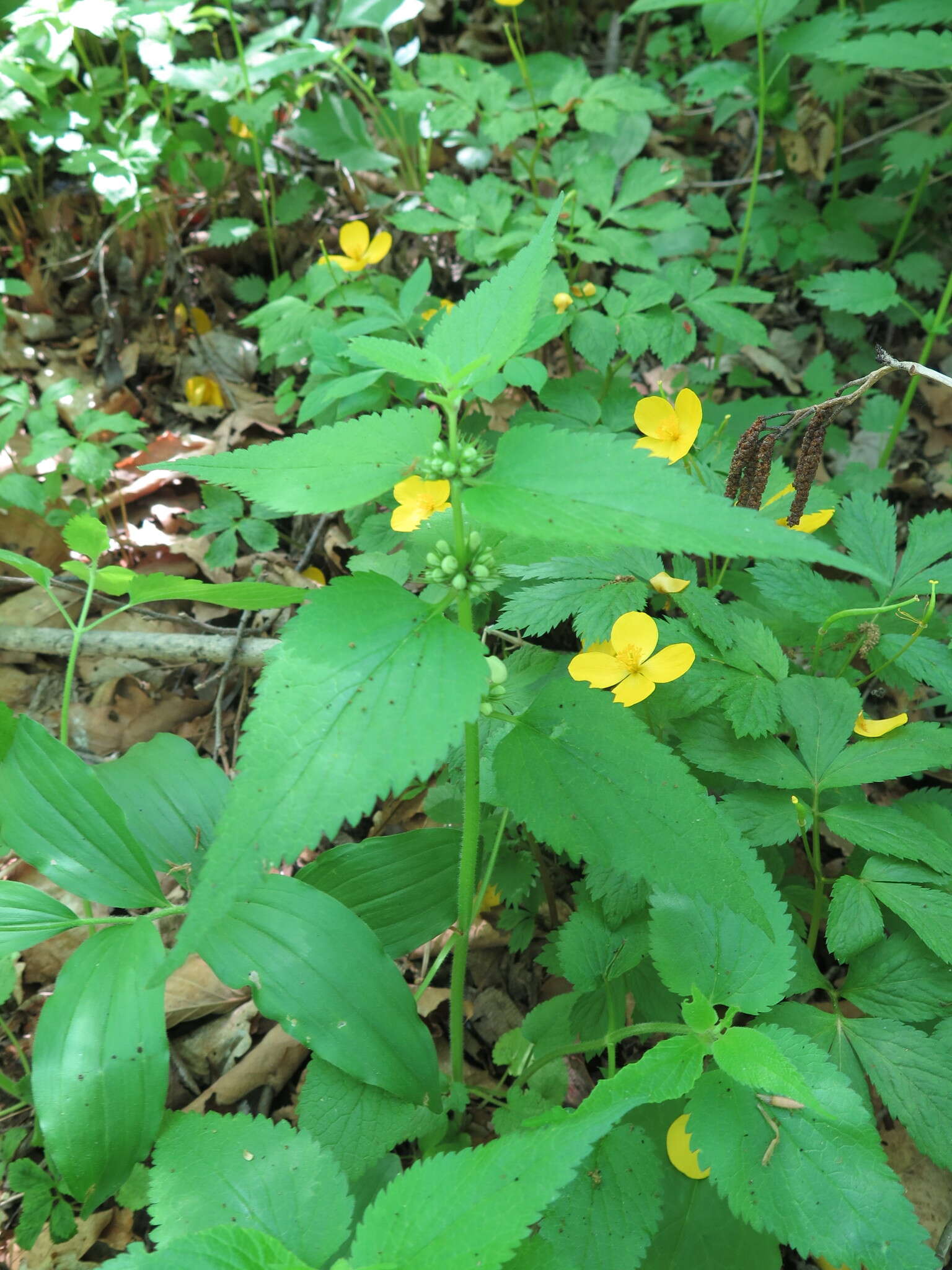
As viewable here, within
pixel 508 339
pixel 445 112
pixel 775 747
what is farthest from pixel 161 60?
pixel 775 747

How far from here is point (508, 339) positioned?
109cm

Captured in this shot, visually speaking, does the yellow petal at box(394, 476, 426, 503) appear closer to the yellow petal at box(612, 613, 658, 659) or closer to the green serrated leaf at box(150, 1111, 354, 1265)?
the yellow petal at box(612, 613, 658, 659)

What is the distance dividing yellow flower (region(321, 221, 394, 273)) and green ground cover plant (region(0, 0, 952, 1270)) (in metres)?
0.03

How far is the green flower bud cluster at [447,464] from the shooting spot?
1.08m

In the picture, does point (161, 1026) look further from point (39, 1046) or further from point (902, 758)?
point (902, 758)

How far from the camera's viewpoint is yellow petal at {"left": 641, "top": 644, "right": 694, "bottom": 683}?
1.49 meters

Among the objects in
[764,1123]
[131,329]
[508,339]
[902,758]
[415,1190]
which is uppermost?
[508,339]

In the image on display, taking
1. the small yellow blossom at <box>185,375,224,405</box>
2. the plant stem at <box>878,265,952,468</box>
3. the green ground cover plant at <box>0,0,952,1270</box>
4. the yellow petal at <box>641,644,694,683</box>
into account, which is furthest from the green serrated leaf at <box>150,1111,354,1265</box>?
the small yellow blossom at <box>185,375,224,405</box>

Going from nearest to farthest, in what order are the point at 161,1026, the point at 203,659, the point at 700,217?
the point at 161,1026 → the point at 203,659 → the point at 700,217

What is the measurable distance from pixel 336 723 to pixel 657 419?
1.04 m

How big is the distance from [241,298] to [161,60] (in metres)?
0.82

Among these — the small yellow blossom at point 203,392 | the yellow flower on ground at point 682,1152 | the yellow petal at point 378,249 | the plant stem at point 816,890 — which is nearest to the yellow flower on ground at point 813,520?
the plant stem at point 816,890

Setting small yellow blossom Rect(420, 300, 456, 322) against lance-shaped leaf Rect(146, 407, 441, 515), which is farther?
small yellow blossom Rect(420, 300, 456, 322)

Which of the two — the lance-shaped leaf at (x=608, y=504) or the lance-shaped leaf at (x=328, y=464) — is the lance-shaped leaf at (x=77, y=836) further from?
the lance-shaped leaf at (x=608, y=504)
